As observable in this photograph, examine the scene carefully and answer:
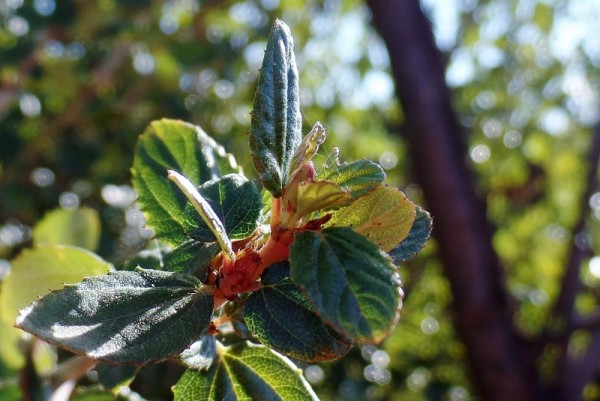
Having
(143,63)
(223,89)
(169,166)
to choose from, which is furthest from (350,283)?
(223,89)

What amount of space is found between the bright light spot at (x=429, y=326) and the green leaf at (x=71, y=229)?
131 cm

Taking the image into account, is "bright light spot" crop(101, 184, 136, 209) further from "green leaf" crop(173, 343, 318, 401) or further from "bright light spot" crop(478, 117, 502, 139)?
"bright light spot" crop(478, 117, 502, 139)

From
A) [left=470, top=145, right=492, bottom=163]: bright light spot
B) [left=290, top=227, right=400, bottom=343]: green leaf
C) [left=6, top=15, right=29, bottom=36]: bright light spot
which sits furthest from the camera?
[left=470, top=145, right=492, bottom=163]: bright light spot

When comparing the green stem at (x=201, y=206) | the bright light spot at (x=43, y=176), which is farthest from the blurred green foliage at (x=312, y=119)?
the green stem at (x=201, y=206)

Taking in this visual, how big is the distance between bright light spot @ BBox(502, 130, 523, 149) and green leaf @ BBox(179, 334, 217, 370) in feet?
6.75

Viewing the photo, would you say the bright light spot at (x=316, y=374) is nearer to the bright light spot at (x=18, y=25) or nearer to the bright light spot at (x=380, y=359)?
the bright light spot at (x=380, y=359)

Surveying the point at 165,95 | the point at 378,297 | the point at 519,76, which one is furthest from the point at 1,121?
the point at 519,76

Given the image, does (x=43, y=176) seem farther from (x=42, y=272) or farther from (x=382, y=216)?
(x=382, y=216)

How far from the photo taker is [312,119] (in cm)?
203

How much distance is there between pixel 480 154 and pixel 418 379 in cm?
87

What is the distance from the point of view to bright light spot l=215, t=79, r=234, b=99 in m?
2.04

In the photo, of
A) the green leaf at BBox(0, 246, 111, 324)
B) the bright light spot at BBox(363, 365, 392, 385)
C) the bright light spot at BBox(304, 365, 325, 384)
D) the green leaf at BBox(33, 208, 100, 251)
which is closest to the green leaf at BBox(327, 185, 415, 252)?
the green leaf at BBox(0, 246, 111, 324)

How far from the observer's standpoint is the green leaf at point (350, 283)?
0.36 m

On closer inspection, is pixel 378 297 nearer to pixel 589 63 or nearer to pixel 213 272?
pixel 213 272
